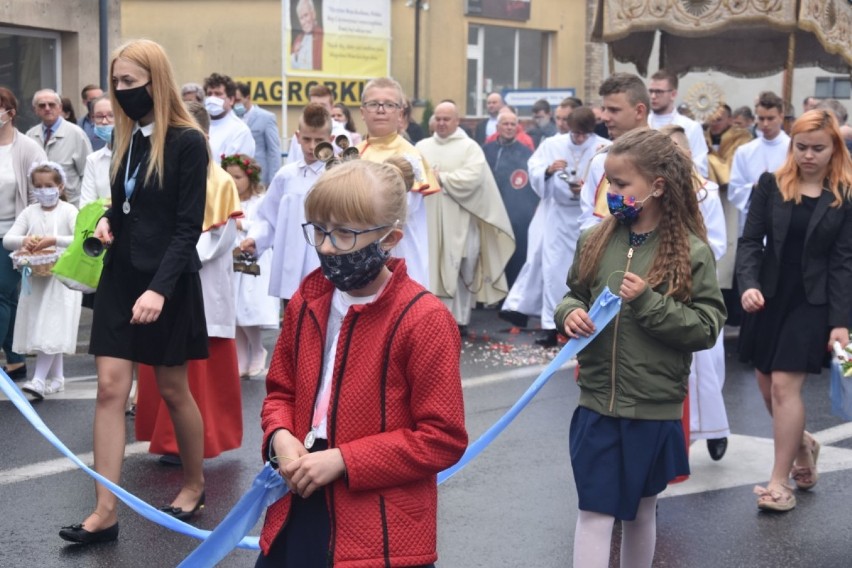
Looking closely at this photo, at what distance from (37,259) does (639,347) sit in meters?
5.19

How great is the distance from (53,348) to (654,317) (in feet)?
17.1

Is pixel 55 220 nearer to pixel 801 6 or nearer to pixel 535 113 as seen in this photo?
pixel 801 6

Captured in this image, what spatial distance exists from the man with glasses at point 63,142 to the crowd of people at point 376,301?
1.1 inches

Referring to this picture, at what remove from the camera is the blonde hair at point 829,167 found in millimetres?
5730

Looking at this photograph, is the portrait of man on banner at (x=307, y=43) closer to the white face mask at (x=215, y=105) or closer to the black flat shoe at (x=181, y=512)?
the white face mask at (x=215, y=105)

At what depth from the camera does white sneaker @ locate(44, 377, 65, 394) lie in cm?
844

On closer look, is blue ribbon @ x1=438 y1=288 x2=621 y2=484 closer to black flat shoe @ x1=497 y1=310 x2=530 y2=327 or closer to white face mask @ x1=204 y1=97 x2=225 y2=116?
white face mask @ x1=204 y1=97 x2=225 y2=116

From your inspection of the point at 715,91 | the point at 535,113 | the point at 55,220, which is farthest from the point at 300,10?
the point at 55,220

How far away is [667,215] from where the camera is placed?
4.27 meters

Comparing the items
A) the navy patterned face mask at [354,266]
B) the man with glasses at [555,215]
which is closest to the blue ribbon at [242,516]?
the navy patterned face mask at [354,266]

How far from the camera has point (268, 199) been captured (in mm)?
7840

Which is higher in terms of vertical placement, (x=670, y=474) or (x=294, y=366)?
(x=294, y=366)

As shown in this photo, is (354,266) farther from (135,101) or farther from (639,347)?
(135,101)

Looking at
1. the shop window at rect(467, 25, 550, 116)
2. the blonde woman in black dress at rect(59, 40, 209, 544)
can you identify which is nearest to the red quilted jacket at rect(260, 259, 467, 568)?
the blonde woman in black dress at rect(59, 40, 209, 544)
